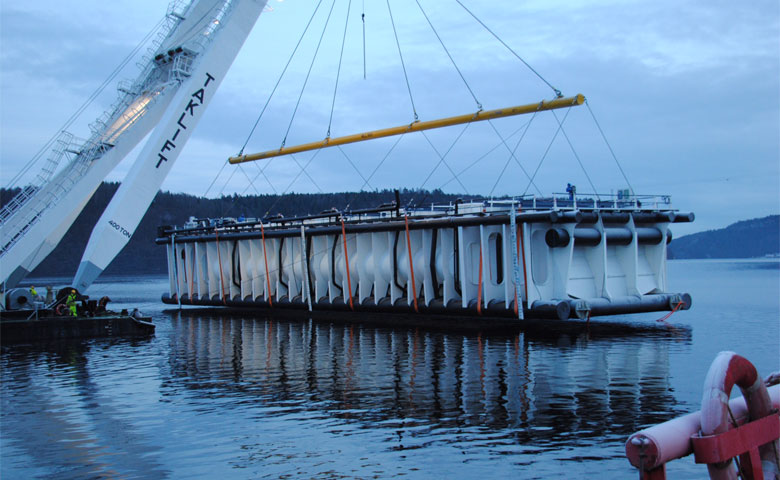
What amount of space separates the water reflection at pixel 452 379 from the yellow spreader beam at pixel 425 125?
31.4 feet

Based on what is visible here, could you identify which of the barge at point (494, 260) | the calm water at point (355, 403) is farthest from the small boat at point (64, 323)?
the barge at point (494, 260)

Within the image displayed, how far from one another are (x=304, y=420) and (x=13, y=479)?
4.20 metres

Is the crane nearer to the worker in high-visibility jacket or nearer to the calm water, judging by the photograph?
the worker in high-visibility jacket

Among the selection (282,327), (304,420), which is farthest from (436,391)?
(282,327)

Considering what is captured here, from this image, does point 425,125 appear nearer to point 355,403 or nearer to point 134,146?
point 134,146

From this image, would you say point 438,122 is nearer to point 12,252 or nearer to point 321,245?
point 321,245

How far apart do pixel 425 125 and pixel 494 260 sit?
10189 millimetres

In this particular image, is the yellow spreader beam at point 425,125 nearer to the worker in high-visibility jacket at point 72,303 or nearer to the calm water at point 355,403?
the calm water at point 355,403

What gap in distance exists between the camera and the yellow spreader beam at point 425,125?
28.7 meters

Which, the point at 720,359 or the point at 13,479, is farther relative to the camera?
the point at 13,479

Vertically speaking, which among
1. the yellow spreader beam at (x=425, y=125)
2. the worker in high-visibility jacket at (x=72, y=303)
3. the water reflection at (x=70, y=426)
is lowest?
the water reflection at (x=70, y=426)

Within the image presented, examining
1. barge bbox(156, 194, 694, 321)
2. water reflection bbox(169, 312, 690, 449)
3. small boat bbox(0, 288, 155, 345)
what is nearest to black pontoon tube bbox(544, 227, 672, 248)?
barge bbox(156, 194, 694, 321)

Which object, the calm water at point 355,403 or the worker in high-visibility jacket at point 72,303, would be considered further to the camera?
the worker in high-visibility jacket at point 72,303

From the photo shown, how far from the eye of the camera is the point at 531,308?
78.1 ft
